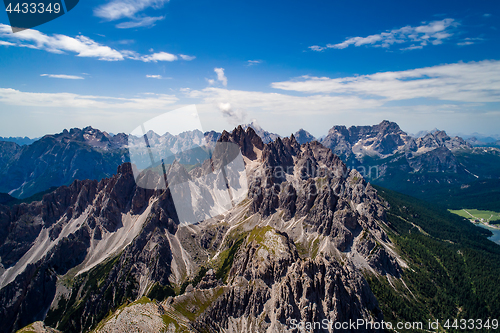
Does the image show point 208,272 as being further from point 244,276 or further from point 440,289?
point 440,289

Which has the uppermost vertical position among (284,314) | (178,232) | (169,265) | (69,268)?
(284,314)

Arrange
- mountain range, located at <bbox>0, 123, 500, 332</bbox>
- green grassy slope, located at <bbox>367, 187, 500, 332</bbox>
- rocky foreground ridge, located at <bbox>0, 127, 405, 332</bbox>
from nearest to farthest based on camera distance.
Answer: rocky foreground ridge, located at <bbox>0, 127, 405, 332</bbox>
mountain range, located at <bbox>0, 123, 500, 332</bbox>
green grassy slope, located at <bbox>367, 187, 500, 332</bbox>

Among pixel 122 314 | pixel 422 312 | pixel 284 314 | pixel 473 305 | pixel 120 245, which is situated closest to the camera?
pixel 122 314

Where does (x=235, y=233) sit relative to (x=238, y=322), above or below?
below

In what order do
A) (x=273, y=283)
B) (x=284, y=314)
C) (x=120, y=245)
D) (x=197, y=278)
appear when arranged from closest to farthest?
(x=284, y=314) → (x=273, y=283) → (x=197, y=278) → (x=120, y=245)

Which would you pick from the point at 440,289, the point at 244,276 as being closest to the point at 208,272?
the point at 244,276

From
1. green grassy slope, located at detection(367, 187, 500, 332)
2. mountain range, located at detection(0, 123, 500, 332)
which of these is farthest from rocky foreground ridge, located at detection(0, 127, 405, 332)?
green grassy slope, located at detection(367, 187, 500, 332)

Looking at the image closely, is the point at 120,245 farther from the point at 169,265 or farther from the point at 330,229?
the point at 330,229

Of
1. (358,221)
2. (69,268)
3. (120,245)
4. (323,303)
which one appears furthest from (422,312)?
(69,268)

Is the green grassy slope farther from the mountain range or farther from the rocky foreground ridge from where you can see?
the rocky foreground ridge
